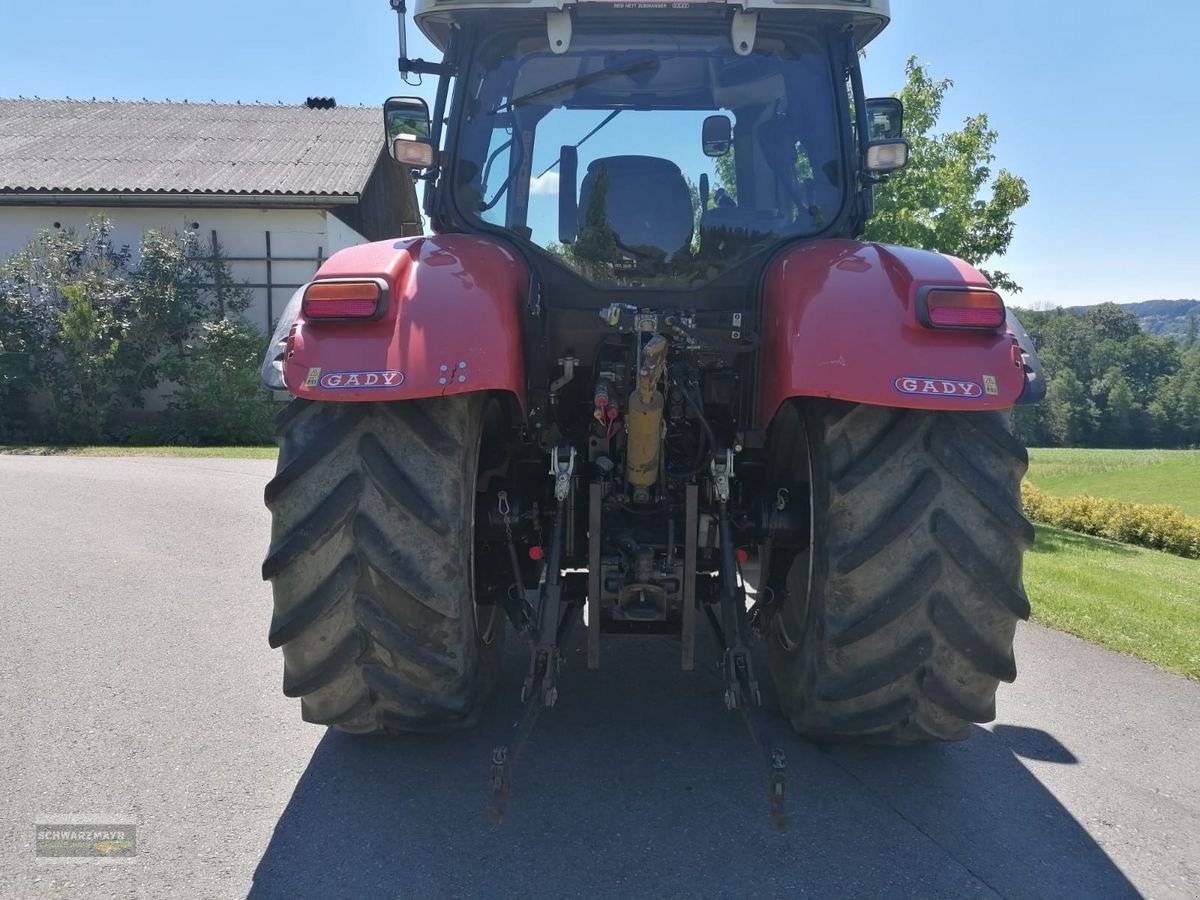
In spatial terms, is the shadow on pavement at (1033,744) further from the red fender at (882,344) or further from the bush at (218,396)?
the bush at (218,396)

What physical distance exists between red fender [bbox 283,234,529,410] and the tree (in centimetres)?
905

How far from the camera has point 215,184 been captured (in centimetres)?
1681

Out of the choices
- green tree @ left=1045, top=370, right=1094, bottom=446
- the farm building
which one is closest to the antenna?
the farm building

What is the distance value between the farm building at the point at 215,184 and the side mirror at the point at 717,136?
11769 mm

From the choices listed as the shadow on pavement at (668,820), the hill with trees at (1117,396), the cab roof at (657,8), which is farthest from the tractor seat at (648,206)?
the hill with trees at (1117,396)

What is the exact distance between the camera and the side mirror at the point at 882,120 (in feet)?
12.3

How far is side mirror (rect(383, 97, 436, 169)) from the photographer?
3.57 m

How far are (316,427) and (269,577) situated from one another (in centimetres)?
47

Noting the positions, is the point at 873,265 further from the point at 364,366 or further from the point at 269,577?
the point at 269,577

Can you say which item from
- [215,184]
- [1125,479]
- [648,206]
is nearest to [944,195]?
[648,206]

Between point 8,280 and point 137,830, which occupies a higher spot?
point 8,280

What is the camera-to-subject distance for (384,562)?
2.76 meters

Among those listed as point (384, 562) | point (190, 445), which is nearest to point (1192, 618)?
point (384, 562)

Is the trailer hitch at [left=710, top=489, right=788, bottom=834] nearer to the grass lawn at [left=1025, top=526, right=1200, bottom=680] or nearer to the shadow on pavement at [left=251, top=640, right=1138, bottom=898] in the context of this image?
the shadow on pavement at [left=251, top=640, right=1138, bottom=898]
